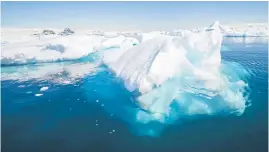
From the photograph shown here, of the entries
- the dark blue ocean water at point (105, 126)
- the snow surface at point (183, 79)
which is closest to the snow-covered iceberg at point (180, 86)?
the snow surface at point (183, 79)

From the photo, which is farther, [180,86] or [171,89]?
[180,86]

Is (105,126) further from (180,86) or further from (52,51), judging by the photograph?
(52,51)

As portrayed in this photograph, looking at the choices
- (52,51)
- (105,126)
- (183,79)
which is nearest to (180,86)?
(183,79)

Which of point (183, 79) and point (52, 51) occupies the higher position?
point (52, 51)

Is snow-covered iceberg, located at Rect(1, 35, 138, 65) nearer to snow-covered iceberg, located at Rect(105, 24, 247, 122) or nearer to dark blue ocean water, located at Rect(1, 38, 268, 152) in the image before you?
dark blue ocean water, located at Rect(1, 38, 268, 152)

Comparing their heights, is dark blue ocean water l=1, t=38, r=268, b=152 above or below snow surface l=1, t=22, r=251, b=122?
below

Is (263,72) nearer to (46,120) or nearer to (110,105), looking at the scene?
(110,105)

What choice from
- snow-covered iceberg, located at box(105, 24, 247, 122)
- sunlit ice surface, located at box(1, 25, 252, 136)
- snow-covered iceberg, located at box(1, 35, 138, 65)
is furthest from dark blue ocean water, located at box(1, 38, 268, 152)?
snow-covered iceberg, located at box(1, 35, 138, 65)

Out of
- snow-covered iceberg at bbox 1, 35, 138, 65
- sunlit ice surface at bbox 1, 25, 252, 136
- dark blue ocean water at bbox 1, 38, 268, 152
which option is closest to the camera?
dark blue ocean water at bbox 1, 38, 268, 152

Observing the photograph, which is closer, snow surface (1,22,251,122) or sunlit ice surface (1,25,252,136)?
sunlit ice surface (1,25,252,136)

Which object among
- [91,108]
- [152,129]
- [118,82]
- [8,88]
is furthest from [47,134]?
[8,88]
